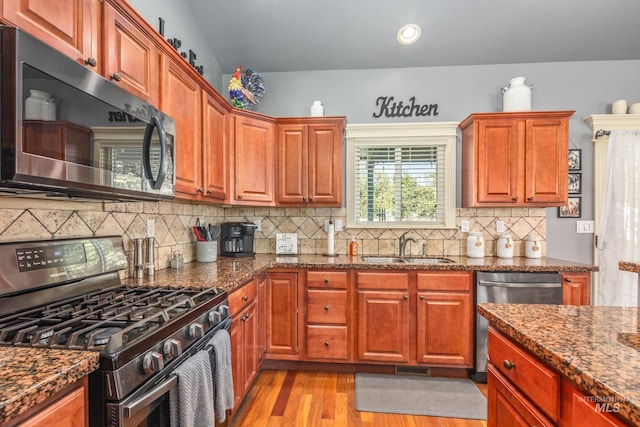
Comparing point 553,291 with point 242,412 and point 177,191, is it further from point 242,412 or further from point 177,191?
point 177,191

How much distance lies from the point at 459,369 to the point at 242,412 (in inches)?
68.0

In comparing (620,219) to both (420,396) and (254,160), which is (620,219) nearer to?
(420,396)

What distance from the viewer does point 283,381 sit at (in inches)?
102

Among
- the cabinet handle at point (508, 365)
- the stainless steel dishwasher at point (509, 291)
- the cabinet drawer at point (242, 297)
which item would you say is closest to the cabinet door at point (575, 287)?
the stainless steel dishwasher at point (509, 291)

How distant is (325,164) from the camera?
3053 millimetres

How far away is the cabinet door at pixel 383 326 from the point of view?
8.63 ft

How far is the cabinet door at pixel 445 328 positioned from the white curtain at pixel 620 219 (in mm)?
1537

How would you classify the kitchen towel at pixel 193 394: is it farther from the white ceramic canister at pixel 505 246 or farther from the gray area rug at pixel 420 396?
the white ceramic canister at pixel 505 246

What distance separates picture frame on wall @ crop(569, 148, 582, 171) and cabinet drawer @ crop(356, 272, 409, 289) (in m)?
2.04

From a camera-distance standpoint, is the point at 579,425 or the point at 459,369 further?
the point at 459,369

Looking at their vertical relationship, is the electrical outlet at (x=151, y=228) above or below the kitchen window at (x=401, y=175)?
below

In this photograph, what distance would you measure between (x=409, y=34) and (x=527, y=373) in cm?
276

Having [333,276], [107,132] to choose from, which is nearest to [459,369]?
[333,276]

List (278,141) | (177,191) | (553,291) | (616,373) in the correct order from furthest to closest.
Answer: (278,141)
(553,291)
(177,191)
(616,373)
